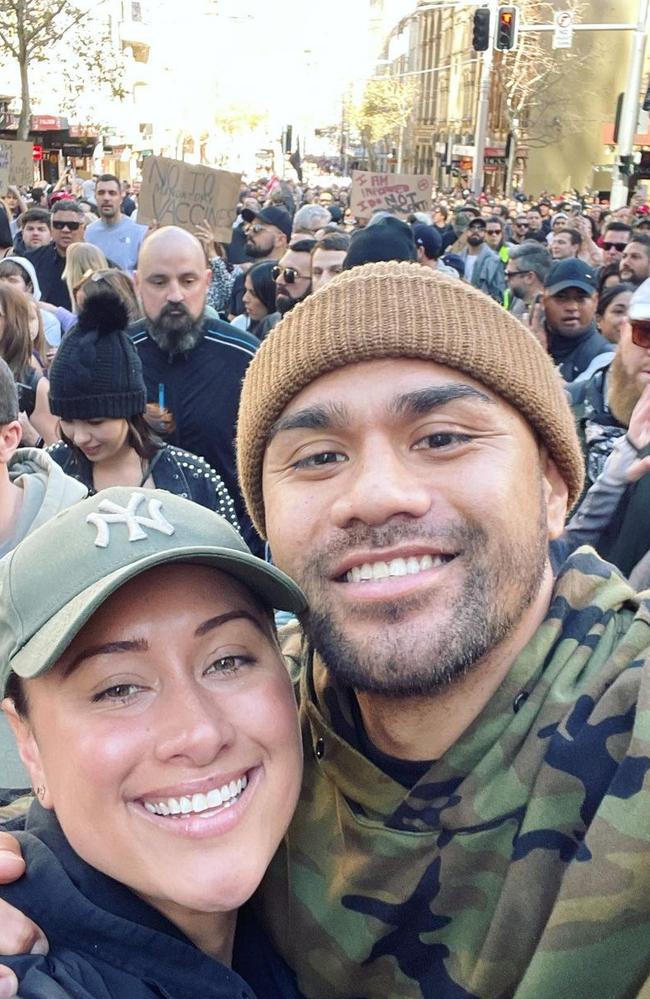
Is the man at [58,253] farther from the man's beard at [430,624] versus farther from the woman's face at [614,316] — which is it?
the man's beard at [430,624]

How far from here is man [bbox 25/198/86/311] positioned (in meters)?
9.88

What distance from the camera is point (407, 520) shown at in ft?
5.73

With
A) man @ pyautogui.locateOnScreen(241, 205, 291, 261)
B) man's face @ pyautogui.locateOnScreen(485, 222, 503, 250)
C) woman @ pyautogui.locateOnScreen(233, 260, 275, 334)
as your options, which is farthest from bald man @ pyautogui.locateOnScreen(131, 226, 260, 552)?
man's face @ pyautogui.locateOnScreen(485, 222, 503, 250)

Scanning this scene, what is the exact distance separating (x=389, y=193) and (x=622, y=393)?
10.2m

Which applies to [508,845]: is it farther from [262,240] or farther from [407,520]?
[262,240]

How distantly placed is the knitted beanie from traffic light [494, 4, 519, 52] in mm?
17727

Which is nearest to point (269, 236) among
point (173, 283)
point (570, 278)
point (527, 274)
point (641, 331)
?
point (527, 274)

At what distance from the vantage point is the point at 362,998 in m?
1.80

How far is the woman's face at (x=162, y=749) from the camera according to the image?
159cm

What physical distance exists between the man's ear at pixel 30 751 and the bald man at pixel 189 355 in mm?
3248

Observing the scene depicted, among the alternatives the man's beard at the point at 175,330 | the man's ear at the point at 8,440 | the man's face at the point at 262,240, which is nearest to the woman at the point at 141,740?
the man's ear at the point at 8,440

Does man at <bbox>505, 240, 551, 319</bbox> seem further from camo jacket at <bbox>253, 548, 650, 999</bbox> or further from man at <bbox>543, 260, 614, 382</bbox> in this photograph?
camo jacket at <bbox>253, 548, 650, 999</bbox>

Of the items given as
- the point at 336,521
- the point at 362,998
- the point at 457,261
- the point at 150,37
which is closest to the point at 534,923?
the point at 362,998

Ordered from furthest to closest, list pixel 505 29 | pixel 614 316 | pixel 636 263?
pixel 505 29 < pixel 636 263 < pixel 614 316
